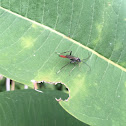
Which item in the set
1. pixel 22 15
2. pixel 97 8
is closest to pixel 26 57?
pixel 22 15

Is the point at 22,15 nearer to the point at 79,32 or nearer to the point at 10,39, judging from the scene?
the point at 10,39

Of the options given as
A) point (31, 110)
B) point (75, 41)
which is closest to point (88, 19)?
point (75, 41)

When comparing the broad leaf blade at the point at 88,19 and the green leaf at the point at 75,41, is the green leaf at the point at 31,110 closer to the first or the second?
the green leaf at the point at 75,41

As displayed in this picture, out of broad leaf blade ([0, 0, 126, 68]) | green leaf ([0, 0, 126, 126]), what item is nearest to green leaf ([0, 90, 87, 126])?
green leaf ([0, 0, 126, 126])

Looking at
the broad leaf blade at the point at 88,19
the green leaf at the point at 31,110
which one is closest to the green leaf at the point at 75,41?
the broad leaf blade at the point at 88,19

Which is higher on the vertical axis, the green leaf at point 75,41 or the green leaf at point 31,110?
the green leaf at point 75,41

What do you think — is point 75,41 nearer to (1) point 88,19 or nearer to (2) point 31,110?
(1) point 88,19
